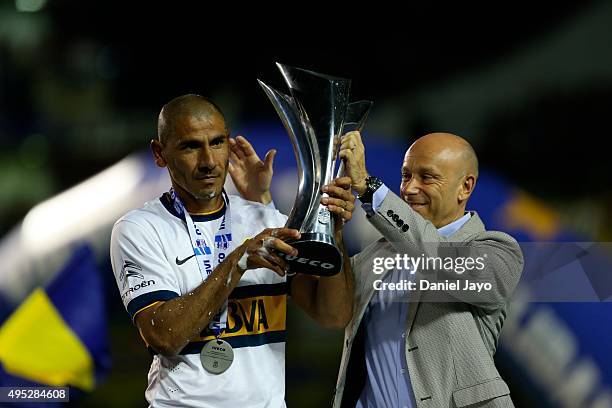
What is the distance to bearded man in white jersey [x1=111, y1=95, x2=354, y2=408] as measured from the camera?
255 cm

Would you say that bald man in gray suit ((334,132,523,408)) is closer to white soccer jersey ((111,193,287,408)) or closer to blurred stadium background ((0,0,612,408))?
white soccer jersey ((111,193,287,408))

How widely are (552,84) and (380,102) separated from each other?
2.49ft

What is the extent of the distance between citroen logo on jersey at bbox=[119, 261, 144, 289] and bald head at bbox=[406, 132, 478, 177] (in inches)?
45.9

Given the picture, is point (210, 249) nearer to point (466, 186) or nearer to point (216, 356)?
point (216, 356)

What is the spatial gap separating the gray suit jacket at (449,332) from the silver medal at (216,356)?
62 cm

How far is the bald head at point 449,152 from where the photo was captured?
3250 mm

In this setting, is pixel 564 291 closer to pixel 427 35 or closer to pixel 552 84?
pixel 552 84

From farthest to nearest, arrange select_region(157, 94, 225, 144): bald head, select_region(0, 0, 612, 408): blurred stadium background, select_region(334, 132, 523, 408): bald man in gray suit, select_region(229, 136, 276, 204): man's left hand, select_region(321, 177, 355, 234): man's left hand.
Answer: select_region(0, 0, 612, 408): blurred stadium background
select_region(229, 136, 276, 204): man's left hand
select_region(334, 132, 523, 408): bald man in gray suit
select_region(157, 94, 225, 144): bald head
select_region(321, 177, 355, 234): man's left hand

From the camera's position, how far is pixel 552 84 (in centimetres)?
391

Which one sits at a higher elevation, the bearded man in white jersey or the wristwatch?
the wristwatch

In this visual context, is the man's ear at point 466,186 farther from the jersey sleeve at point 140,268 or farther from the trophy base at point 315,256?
the jersey sleeve at point 140,268

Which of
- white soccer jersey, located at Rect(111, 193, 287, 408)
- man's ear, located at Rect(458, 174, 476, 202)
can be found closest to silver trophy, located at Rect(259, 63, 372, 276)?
white soccer jersey, located at Rect(111, 193, 287, 408)

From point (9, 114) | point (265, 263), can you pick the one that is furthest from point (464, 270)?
point (9, 114)

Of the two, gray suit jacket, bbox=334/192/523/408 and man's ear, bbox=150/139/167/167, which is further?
gray suit jacket, bbox=334/192/523/408
